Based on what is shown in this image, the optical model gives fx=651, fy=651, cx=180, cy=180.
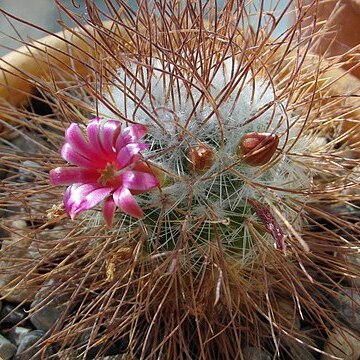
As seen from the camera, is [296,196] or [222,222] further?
[296,196]

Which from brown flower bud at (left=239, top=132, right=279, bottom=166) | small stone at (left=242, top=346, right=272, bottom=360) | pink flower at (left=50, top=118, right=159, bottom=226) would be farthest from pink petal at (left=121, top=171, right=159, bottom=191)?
small stone at (left=242, top=346, right=272, bottom=360)

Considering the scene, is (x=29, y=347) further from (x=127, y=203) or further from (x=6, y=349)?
(x=127, y=203)

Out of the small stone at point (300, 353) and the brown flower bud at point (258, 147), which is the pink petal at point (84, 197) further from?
the small stone at point (300, 353)

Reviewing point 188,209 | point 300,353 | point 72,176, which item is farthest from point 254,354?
point 72,176

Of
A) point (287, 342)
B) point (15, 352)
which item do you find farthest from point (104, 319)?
point (287, 342)

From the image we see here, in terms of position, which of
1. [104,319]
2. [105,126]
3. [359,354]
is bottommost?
[359,354]

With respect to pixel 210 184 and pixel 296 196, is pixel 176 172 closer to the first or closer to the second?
pixel 210 184

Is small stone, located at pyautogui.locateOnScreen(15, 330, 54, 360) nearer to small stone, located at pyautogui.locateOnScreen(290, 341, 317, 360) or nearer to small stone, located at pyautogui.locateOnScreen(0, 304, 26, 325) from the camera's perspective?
small stone, located at pyautogui.locateOnScreen(0, 304, 26, 325)

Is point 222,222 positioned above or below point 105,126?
below
